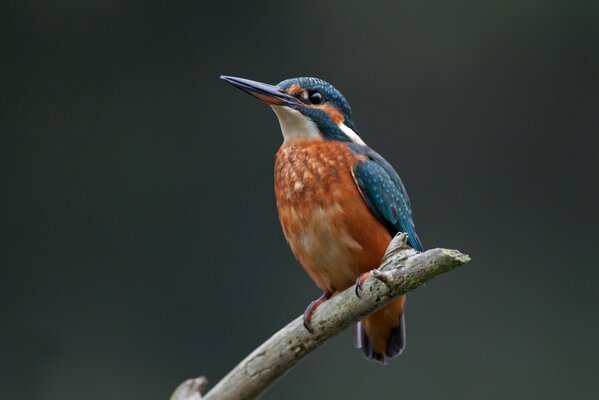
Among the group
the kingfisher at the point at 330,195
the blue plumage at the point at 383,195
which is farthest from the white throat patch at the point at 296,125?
the blue plumage at the point at 383,195

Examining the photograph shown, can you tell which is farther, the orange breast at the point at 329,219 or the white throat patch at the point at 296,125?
the white throat patch at the point at 296,125

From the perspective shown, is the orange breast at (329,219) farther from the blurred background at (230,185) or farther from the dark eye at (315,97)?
the blurred background at (230,185)

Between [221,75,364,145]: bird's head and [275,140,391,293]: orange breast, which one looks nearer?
[275,140,391,293]: orange breast

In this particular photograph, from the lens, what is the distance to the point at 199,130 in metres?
4.27

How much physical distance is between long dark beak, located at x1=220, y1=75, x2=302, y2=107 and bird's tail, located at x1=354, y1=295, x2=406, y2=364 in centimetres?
60

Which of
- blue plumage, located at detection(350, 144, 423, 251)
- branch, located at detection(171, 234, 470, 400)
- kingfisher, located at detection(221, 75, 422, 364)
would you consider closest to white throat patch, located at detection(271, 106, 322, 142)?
kingfisher, located at detection(221, 75, 422, 364)

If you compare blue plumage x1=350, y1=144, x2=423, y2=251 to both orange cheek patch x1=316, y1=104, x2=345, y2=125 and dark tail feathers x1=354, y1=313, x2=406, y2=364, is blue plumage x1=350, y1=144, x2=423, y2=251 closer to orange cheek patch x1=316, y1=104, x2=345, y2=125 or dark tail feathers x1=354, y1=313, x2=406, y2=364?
orange cheek patch x1=316, y1=104, x2=345, y2=125

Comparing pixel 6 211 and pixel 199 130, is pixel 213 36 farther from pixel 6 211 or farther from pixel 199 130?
pixel 6 211

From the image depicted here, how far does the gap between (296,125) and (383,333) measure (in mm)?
613

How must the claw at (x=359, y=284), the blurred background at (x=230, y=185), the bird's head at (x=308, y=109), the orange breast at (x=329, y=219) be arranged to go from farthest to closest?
the blurred background at (x=230, y=185)
the bird's head at (x=308, y=109)
the orange breast at (x=329, y=219)
the claw at (x=359, y=284)

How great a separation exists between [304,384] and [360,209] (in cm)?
205

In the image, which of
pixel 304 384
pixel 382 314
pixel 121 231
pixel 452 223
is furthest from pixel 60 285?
pixel 382 314

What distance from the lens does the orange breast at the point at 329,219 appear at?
221 centimetres

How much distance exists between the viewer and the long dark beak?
2283mm
